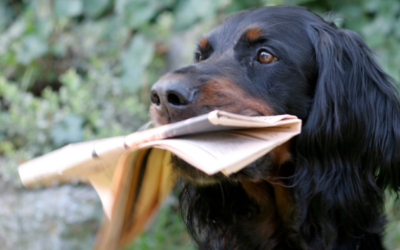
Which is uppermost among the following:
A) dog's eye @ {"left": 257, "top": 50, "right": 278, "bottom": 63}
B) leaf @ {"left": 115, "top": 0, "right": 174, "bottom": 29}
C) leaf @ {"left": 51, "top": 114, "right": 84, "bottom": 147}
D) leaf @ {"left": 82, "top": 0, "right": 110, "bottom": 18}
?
leaf @ {"left": 82, "top": 0, "right": 110, "bottom": 18}

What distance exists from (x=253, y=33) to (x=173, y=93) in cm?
61

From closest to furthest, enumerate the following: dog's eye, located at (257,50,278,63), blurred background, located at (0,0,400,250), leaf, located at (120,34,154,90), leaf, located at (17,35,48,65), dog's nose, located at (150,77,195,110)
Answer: dog's nose, located at (150,77,195,110), dog's eye, located at (257,50,278,63), blurred background, located at (0,0,400,250), leaf, located at (120,34,154,90), leaf, located at (17,35,48,65)

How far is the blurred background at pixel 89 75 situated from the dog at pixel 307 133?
1.17m

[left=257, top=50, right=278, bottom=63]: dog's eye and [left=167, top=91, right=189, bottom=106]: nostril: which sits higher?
[left=257, top=50, right=278, bottom=63]: dog's eye

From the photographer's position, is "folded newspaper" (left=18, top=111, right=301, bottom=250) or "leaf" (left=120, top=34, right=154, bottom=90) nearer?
"folded newspaper" (left=18, top=111, right=301, bottom=250)

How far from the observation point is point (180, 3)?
152 inches

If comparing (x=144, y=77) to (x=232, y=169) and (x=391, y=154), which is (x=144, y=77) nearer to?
(x=391, y=154)

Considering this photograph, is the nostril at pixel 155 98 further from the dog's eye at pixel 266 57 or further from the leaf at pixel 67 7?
the leaf at pixel 67 7

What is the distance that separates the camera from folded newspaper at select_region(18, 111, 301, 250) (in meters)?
1.12

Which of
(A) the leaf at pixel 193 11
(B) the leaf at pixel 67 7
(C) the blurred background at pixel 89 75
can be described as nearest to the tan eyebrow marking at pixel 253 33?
(C) the blurred background at pixel 89 75

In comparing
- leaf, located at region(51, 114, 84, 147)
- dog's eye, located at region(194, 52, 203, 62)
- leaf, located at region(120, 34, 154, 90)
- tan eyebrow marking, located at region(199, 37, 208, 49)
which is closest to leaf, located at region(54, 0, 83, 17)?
leaf, located at region(120, 34, 154, 90)

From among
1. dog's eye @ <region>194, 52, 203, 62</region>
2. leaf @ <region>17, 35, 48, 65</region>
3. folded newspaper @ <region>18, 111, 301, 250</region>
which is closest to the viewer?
folded newspaper @ <region>18, 111, 301, 250</region>

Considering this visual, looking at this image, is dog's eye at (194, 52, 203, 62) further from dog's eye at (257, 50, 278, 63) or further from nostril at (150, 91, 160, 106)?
nostril at (150, 91, 160, 106)

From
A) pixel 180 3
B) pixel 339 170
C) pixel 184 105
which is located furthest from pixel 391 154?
pixel 180 3
